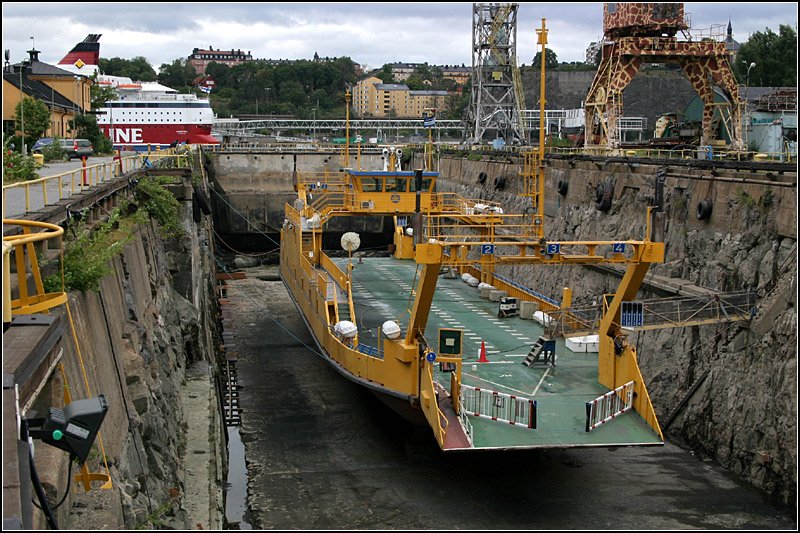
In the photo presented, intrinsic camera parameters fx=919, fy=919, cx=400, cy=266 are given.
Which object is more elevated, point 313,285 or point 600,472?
point 313,285

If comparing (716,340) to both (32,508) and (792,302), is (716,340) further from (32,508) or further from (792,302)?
(32,508)

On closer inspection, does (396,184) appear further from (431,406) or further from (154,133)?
(154,133)

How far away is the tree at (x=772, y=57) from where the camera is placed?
224 feet

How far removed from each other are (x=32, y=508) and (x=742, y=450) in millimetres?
16264

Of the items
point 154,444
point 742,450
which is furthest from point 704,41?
point 154,444

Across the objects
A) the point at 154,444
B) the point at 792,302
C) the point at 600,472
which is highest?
the point at 792,302

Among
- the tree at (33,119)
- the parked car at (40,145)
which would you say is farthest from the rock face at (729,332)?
the tree at (33,119)

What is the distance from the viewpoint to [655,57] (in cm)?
3553

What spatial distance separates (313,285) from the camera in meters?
27.5

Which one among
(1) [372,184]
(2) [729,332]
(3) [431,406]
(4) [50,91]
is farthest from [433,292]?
(4) [50,91]

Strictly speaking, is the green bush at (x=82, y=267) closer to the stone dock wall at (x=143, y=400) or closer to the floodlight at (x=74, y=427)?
the stone dock wall at (x=143, y=400)

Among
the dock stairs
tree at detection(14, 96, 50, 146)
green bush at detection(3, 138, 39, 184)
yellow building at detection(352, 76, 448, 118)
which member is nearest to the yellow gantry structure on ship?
the dock stairs

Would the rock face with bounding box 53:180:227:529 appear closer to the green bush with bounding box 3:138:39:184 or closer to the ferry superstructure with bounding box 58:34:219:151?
the green bush with bounding box 3:138:39:184

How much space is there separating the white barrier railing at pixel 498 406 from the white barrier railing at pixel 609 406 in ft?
3.31
